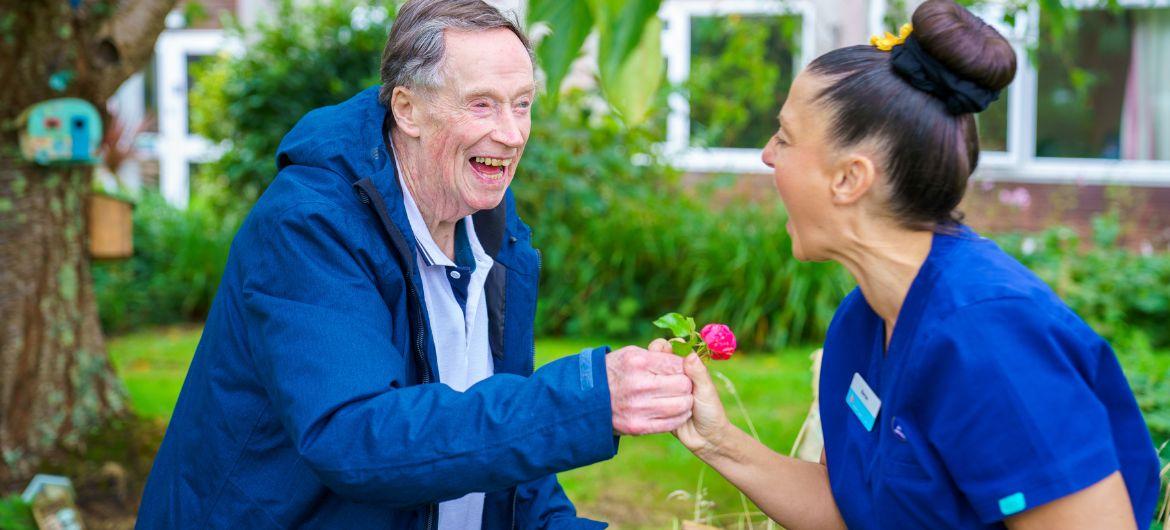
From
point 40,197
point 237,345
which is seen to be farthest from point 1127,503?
point 40,197

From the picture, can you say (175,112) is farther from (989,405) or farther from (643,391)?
(989,405)

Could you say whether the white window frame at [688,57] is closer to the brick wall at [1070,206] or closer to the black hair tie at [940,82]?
the brick wall at [1070,206]

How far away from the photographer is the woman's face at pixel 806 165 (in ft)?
5.73

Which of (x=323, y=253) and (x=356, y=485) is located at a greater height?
(x=323, y=253)

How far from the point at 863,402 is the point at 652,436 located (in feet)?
11.5

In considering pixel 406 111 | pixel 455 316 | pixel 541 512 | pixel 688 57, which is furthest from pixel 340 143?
pixel 688 57

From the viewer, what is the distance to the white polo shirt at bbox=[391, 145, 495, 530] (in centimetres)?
201

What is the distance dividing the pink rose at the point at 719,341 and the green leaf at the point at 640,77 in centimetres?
51

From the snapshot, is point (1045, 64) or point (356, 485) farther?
point (1045, 64)

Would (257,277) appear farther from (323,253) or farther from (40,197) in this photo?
(40,197)

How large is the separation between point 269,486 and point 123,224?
9.57ft

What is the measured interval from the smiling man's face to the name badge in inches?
28.4

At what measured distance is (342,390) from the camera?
5.21ft

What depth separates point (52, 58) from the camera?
13.1 ft
